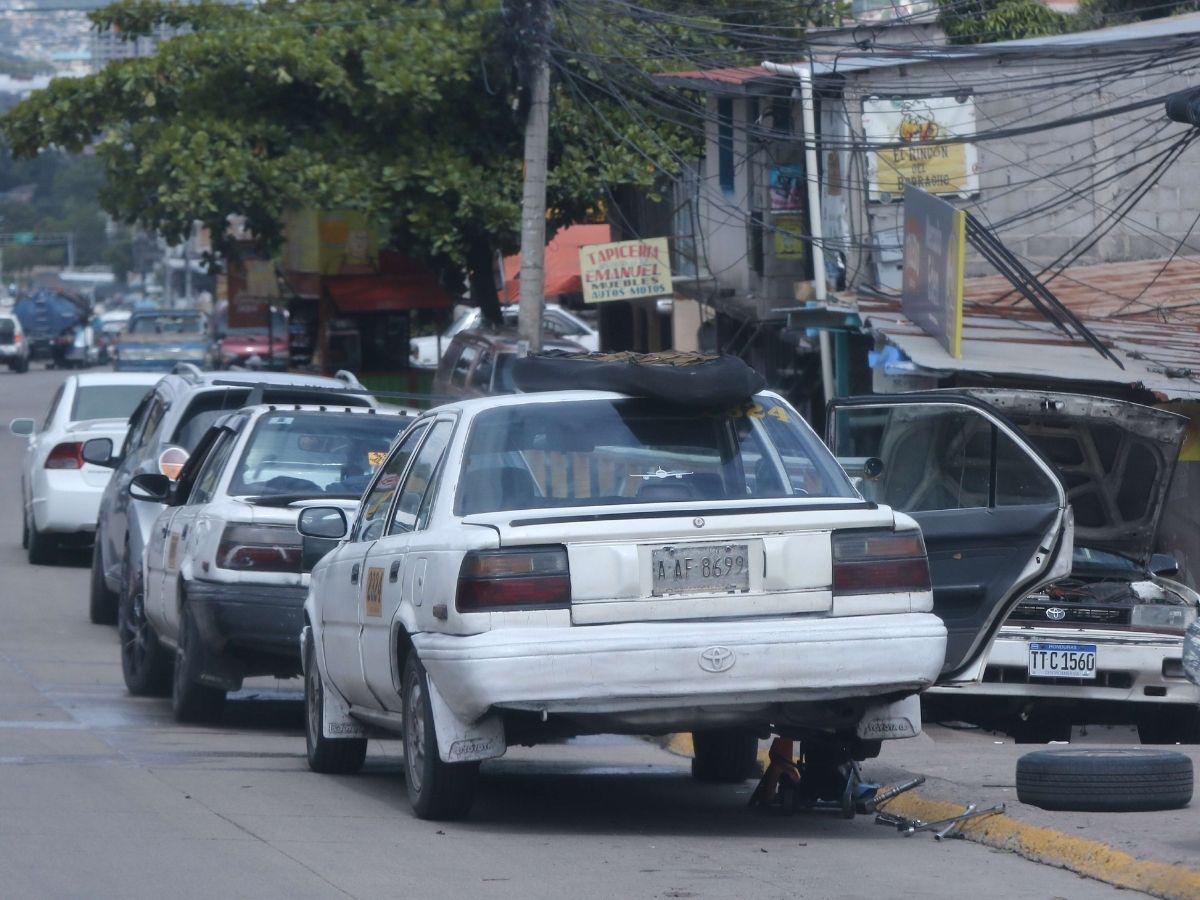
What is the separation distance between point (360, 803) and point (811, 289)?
42.4 feet

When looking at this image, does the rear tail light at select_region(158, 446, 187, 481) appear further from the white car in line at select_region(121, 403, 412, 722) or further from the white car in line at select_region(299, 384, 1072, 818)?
the white car in line at select_region(299, 384, 1072, 818)

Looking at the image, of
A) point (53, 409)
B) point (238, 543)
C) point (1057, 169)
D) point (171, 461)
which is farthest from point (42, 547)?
point (1057, 169)

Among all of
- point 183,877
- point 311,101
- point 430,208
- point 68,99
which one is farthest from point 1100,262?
point 183,877

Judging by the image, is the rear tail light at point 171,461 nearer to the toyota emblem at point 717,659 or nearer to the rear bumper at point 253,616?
the rear bumper at point 253,616

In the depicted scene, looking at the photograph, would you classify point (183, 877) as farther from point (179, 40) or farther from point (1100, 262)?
point (179, 40)

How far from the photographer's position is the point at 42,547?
17.7m

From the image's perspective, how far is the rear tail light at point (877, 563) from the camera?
636 centimetres

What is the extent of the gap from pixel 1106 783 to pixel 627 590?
6.47ft

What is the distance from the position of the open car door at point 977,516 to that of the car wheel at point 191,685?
3361mm

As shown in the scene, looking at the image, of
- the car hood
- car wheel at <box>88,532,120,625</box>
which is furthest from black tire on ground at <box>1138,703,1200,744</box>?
car wheel at <box>88,532,120,625</box>

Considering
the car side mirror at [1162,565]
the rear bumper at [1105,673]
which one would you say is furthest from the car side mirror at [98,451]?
the car side mirror at [1162,565]

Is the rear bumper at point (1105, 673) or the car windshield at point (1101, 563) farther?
the car windshield at point (1101, 563)

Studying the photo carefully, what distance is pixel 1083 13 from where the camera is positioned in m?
27.1

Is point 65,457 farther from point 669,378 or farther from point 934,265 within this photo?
point 669,378
